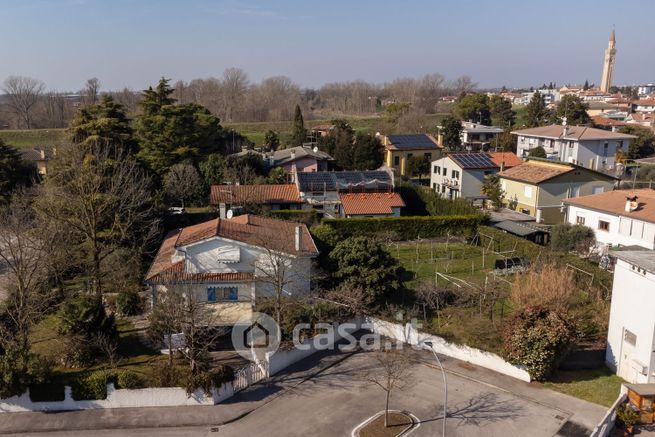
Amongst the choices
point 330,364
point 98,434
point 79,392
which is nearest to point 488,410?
point 330,364

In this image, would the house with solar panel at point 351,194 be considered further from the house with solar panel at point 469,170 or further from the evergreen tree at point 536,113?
the evergreen tree at point 536,113

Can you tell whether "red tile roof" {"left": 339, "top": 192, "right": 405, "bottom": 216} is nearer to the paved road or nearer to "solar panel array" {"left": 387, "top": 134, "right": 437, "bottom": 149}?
"solar panel array" {"left": 387, "top": 134, "right": 437, "bottom": 149}

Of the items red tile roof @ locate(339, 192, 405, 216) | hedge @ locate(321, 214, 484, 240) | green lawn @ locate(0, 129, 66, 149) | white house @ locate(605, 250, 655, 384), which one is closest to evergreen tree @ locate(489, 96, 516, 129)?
red tile roof @ locate(339, 192, 405, 216)

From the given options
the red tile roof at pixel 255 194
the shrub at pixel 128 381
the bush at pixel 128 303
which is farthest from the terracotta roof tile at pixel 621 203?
the shrub at pixel 128 381

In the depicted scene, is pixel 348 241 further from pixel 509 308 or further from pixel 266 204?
pixel 266 204

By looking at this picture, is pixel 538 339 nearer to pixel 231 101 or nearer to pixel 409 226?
pixel 409 226
